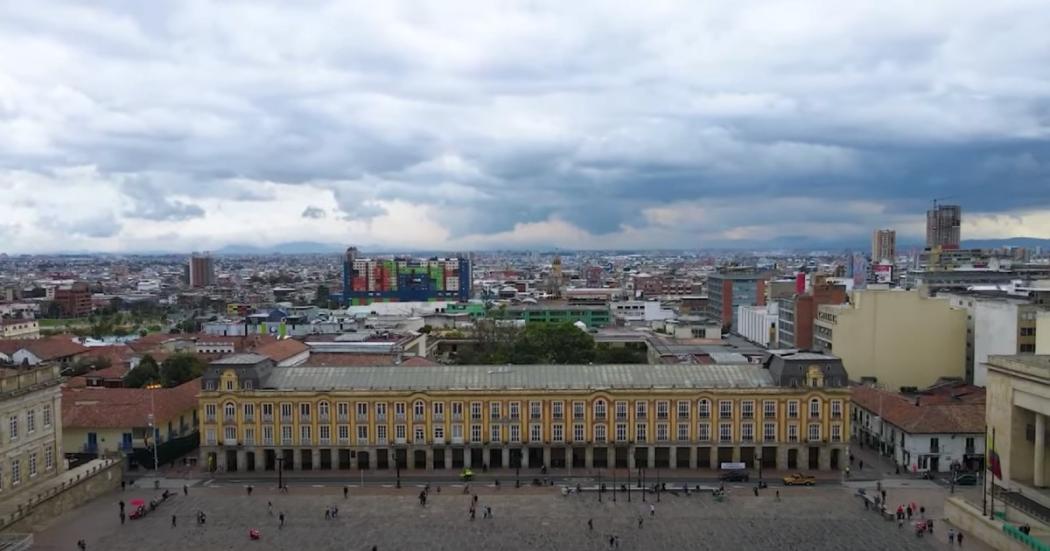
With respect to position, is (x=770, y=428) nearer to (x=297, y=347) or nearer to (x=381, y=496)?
(x=381, y=496)

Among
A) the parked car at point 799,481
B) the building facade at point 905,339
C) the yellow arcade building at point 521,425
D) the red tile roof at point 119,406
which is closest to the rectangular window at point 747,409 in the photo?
the yellow arcade building at point 521,425

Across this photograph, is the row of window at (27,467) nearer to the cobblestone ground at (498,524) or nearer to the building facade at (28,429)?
the building facade at (28,429)

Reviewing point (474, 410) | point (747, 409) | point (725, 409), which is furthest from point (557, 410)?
point (747, 409)

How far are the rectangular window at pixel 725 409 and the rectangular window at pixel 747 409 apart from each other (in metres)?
0.94

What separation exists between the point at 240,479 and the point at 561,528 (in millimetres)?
29863

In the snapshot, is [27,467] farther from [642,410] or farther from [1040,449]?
[1040,449]

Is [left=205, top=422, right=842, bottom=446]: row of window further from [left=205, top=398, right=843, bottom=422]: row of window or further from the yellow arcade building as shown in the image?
[left=205, top=398, right=843, bottom=422]: row of window

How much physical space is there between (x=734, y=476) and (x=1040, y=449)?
22236mm

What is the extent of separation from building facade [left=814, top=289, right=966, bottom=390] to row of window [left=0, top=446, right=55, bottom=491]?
84.7 meters

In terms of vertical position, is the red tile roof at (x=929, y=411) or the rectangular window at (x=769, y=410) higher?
the rectangular window at (x=769, y=410)

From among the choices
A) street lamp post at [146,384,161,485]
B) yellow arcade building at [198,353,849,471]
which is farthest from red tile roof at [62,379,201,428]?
yellow arcade building at [198,353,849,471]

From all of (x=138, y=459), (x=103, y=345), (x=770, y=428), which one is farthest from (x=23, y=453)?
(x=103, y=345)

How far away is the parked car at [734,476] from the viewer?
70.0m

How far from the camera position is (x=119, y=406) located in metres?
80.9
